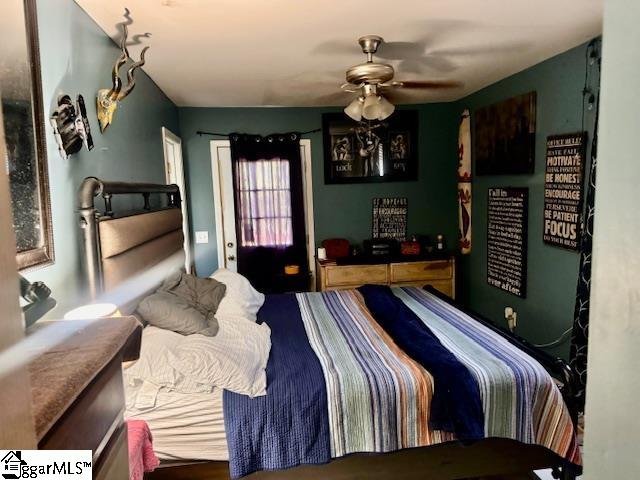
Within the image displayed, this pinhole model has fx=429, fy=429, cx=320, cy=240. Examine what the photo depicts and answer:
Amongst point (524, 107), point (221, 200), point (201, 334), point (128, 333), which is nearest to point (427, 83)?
point (524, 107)

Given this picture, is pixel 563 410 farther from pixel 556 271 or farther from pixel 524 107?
pixel 524 107

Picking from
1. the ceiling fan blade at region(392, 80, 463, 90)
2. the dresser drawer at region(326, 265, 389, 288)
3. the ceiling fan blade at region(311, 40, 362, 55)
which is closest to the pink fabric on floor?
the ceiling fan blade at region(311, 40, 362, 55)

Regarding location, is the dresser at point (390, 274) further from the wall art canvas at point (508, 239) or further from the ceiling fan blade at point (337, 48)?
the ceiling fan blade at point (337, 48)

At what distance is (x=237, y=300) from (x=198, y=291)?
25cm

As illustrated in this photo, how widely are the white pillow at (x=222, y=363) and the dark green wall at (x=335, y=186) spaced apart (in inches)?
102

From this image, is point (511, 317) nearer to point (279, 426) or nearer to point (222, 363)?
point (279, 426)

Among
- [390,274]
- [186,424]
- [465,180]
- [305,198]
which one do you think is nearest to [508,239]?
[465,180]

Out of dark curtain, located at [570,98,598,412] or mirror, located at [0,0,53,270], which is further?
dark curtain, located at [570,98,598,412]

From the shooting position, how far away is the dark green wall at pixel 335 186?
4.36m

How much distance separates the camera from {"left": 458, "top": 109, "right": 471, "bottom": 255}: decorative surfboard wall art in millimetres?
4230

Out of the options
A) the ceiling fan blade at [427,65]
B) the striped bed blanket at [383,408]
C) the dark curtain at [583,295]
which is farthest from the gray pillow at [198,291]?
the dark curtain at [583,295]

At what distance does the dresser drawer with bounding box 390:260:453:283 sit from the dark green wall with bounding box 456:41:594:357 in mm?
547

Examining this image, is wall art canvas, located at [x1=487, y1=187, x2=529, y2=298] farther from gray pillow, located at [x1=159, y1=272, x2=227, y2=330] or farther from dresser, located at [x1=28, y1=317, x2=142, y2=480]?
dresser, located at [x1=28, y1=317, x2=142, y2=480]

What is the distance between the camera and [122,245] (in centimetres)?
189
